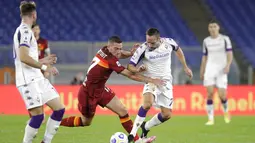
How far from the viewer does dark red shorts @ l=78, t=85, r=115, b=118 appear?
1077 centimetres

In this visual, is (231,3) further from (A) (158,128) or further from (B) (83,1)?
(A) (158,128)

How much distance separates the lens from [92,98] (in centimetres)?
A: 1086

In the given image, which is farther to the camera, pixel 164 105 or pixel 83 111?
pixel 164 105

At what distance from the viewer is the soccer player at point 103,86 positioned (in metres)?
10.3

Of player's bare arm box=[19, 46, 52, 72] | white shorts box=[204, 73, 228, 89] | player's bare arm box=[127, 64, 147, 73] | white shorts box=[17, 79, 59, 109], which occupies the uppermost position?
player's bare arm box=[19, 46, 52, 72]

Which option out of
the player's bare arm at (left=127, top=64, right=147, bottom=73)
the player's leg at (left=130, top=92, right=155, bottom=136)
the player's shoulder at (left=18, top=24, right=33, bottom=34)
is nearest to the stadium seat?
the player's leg at (left=130, top=92, right=155, bottom=136)

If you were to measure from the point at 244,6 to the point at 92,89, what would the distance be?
61.0ft

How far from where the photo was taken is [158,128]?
14.9 metres

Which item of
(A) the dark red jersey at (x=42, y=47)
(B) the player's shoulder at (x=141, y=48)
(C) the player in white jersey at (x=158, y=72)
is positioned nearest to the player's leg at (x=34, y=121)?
(C) the player in white jersey at (x=158, y=72)

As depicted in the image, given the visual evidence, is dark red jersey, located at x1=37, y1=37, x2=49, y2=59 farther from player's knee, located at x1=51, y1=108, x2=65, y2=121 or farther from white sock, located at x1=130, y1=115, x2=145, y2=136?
player's knee, located at x1=51, y1=108, x2=65, y2=121

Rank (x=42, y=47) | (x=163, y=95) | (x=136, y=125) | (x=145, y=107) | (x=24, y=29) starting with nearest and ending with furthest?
(x=24, y=29)
(x=136, y=125)
(x=145, y=107)
(x=163, y=95)
(x=42, y=47)

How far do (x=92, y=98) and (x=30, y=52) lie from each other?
2202mm

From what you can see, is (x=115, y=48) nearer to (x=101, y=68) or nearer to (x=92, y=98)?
(x=101, y=68)

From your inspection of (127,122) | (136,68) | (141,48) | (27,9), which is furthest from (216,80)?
(27,9)
